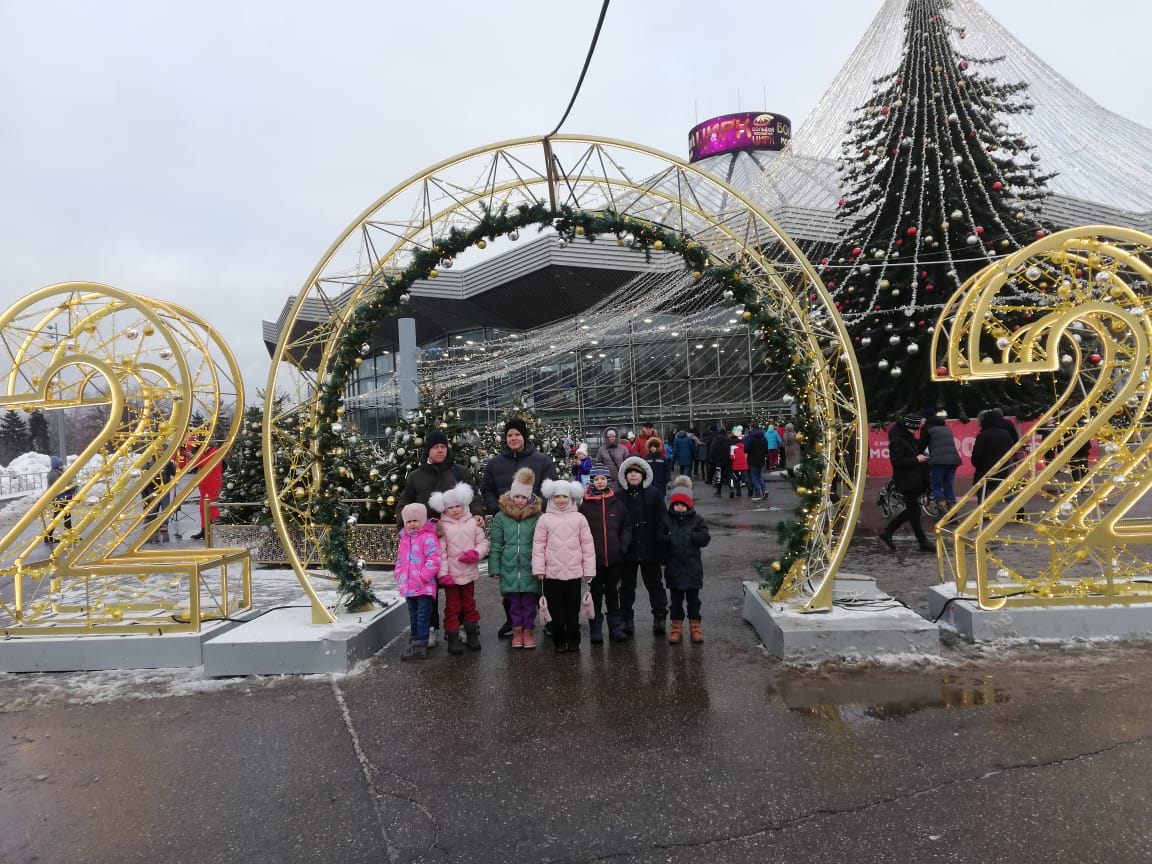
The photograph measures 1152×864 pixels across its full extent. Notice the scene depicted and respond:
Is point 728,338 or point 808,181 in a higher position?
point 808,181

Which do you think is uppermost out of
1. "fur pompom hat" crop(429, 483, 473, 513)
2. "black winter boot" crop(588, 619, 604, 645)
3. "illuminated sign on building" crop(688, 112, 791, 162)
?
"illuminated sign on building" crop(688, 112, 791, 162)

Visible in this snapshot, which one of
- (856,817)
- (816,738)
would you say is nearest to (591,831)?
(856,817)

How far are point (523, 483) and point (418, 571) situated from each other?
107 centimetres

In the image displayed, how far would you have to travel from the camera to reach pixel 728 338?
24500mm

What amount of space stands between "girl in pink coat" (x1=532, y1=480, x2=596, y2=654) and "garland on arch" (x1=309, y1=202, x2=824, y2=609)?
1.59m

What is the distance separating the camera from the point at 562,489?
5.68m

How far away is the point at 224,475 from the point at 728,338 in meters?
16.9

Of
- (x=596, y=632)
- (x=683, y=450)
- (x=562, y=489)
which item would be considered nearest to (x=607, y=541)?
(x=562, y=489)

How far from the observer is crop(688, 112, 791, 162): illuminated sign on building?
3428 cm

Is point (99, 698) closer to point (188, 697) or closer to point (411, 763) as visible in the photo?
point (188, 697)

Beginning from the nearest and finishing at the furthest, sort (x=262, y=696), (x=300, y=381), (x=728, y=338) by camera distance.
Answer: (x=262, y=696) → (x=300, y=381) → (x=728, y=338)

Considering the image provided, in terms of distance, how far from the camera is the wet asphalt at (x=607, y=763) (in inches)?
120

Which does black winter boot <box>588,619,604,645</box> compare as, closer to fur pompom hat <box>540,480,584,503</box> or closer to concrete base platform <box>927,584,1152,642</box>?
fur pompom hat <box>540,480,584,503</box>

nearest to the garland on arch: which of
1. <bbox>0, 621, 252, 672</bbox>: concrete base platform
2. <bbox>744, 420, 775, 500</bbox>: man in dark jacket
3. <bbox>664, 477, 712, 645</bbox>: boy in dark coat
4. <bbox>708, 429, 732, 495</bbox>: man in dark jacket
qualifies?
<bbox>664, 477, 712, 645</bbox>: boy in dark coat
